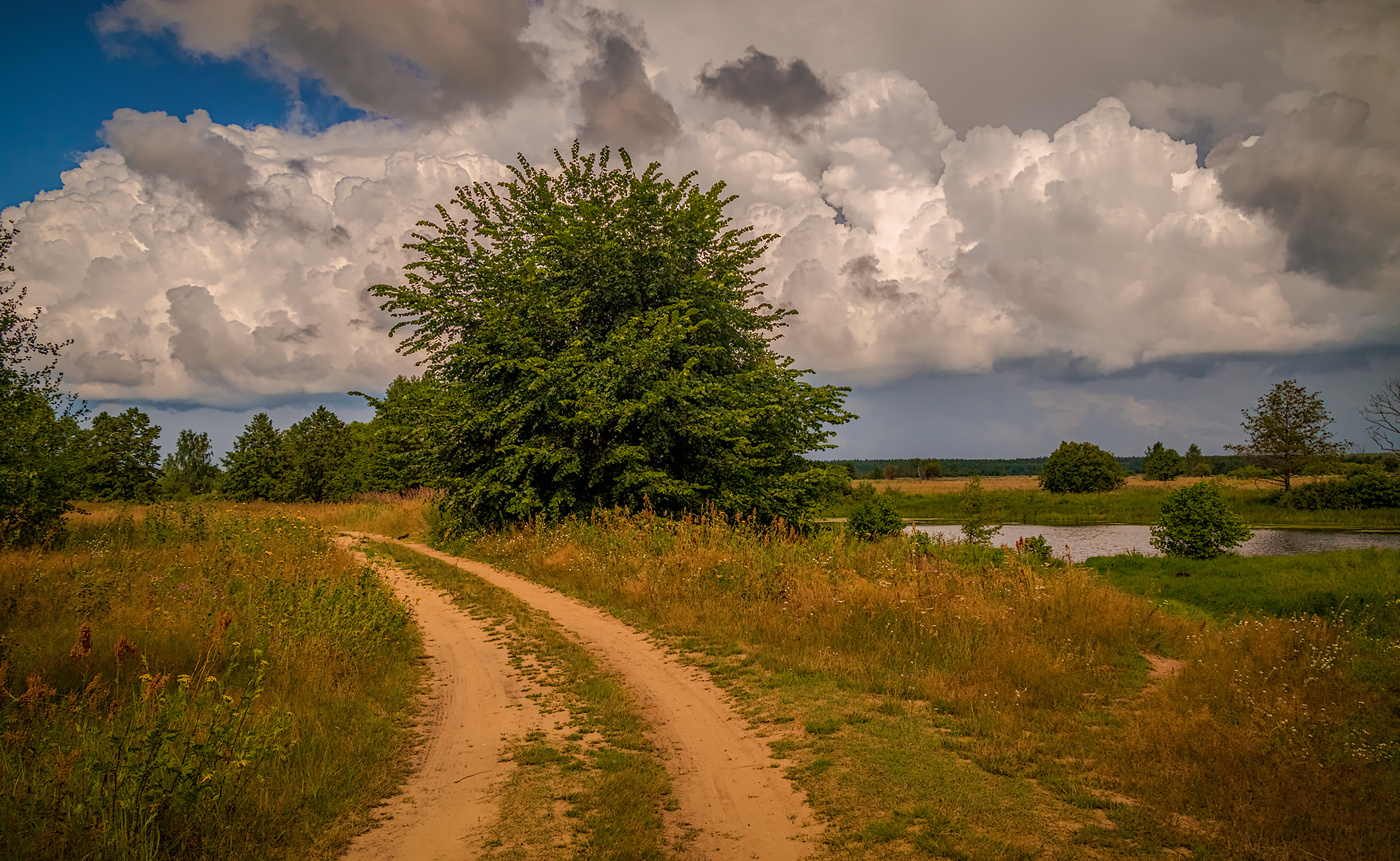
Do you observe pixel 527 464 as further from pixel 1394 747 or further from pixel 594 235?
pixel 1394 747

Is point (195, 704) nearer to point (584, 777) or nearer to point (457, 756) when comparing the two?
point (457, 756)

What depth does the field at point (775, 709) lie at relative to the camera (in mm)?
4375

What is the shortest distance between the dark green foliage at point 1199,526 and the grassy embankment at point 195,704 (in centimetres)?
2427

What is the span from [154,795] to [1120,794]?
21.8ft

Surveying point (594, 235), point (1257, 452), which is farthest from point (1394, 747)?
point (1257, 452)

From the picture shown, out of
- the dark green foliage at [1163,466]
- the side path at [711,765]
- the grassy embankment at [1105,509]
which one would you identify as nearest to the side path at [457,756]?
the side path at [711,765]

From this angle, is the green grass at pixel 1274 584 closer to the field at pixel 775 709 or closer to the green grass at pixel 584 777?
the field at pixel 775 709

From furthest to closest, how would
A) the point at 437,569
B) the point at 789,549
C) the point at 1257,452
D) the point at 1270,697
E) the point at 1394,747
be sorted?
the point at 1257,452 → the point at 437,569 → the point at 789,549 → the point at 1270,697 → the point at 1394,747

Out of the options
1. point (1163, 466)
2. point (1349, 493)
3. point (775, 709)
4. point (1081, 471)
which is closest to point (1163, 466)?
point (1163, 466)

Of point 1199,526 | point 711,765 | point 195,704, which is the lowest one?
point 711,765

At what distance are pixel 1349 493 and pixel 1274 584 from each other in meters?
39.8

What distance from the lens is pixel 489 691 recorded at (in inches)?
301

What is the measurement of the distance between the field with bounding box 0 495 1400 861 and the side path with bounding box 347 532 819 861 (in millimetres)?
210

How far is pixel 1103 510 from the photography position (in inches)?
2255
